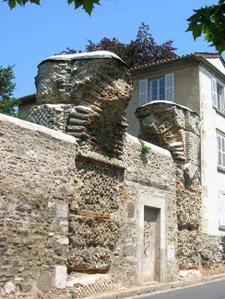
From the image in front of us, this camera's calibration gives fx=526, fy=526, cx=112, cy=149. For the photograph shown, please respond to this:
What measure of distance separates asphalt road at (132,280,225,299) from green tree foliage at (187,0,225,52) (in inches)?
345

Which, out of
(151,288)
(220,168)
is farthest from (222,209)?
(151,288)

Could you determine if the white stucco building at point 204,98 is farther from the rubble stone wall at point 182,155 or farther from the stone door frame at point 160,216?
the stone door frame at point 160,216

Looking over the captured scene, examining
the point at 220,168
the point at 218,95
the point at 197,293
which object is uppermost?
the point at 218,95

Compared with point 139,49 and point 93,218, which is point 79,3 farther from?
point 139,49

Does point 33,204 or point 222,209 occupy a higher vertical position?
point 222,209

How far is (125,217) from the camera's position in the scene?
12.8 meters

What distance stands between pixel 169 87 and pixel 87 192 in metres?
10.3

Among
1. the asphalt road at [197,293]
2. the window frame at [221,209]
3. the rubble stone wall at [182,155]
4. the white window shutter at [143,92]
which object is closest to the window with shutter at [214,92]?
the white window shutter at [143,92]

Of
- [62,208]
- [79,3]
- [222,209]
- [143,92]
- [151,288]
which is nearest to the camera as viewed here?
[79,3]

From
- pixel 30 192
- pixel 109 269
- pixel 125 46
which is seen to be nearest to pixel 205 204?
pixel 109 269

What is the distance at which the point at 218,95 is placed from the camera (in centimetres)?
2202

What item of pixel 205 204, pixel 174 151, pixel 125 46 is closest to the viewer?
pixel 174 151

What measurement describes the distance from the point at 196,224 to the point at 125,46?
15003 millimetres

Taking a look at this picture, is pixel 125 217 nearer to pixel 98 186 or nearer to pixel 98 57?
pixel 98 186
